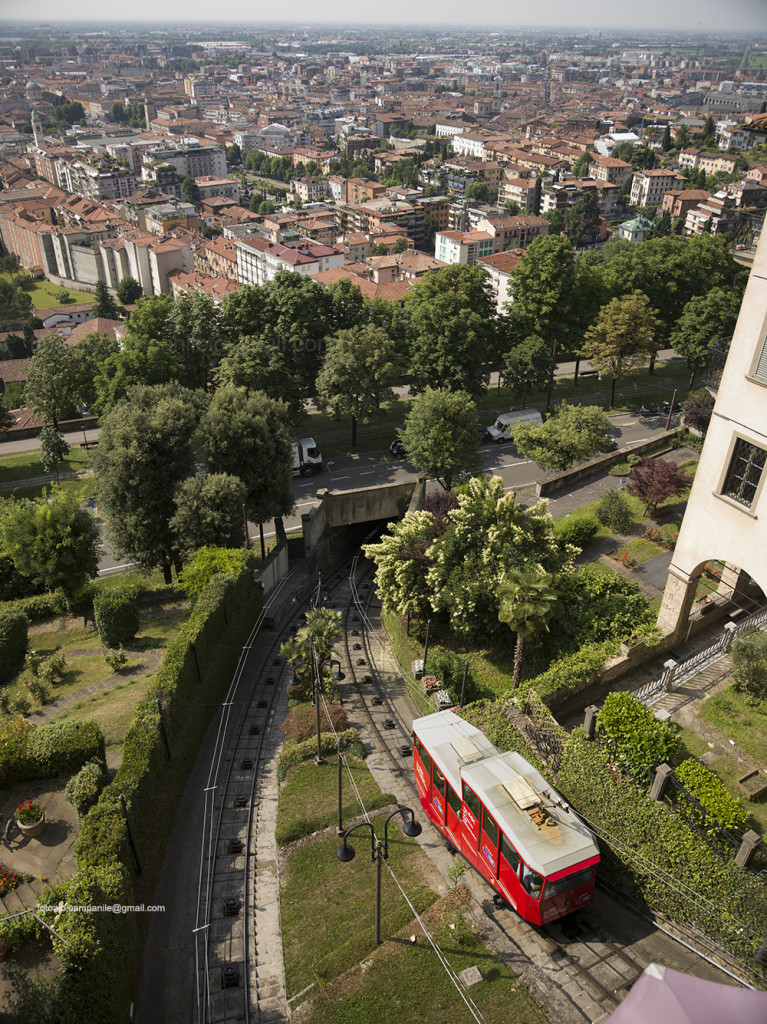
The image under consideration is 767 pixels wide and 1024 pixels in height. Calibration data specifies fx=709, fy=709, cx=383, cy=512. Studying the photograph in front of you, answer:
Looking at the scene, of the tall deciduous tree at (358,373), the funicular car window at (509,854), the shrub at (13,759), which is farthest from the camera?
the tall deciduous tree at (358,373)

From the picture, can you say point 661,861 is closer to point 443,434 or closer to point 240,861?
point 240,861

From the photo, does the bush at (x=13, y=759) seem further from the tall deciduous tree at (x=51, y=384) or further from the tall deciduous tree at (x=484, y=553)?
the tall deciduous tree at (x=51, y=384)

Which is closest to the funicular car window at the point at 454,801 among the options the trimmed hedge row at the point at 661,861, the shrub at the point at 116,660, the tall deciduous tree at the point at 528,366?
the trimmed hedge row at the point at 661,861

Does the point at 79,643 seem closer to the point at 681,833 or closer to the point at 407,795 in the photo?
the point at 407,795

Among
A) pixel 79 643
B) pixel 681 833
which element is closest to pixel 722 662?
pixel 681 833

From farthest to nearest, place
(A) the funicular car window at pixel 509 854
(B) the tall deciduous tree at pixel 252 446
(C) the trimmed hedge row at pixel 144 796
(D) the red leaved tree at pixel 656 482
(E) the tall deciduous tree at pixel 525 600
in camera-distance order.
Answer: (B) the tall deciduous tree at pixel 252 446
(D) the red leaved tree at pixel 656 482
(E) the tall deciduous tree at pixel 525 600
(A) the funicular car window at pixel 509 854
(C) the trimmed hedge row at pixel 144 796

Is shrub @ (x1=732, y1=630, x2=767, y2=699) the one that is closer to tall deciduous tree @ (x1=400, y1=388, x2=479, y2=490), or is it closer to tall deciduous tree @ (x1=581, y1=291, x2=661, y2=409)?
tall deciduous tree @ (x1=400, y1=388, x2=479, y2=490)

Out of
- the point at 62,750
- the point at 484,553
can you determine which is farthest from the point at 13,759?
the point at 484,553
